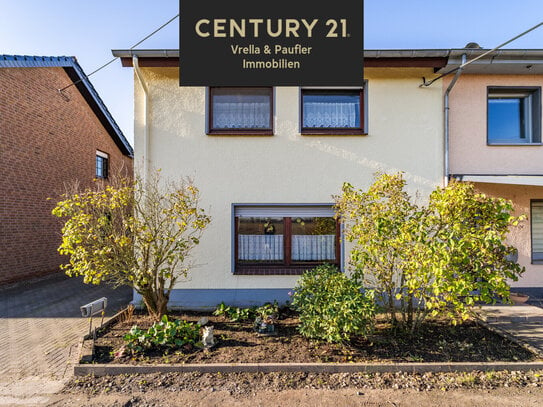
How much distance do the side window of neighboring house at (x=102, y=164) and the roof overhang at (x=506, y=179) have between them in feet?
43.5

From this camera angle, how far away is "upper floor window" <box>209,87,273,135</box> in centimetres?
643

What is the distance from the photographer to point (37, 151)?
9406 millimetres

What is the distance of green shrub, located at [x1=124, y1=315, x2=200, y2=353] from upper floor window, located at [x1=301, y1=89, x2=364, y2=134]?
14.8 feet

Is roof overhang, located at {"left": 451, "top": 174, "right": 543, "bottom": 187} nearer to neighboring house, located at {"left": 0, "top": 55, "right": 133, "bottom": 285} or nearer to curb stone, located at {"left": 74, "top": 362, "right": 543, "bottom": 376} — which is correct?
curb stone, located at {"left": 74, "top": 362, "right": 543, "bottom": 376}

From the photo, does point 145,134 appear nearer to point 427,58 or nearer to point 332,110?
point 332,110

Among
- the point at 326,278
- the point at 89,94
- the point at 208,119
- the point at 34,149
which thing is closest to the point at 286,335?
the point at 326,278

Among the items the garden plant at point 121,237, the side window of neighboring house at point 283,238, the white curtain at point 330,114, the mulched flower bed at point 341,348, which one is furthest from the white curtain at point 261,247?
the white curtain at point 330,114

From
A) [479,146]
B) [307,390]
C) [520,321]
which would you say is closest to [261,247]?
[307,390]

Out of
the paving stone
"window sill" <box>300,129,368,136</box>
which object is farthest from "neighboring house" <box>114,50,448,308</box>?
the paving stone

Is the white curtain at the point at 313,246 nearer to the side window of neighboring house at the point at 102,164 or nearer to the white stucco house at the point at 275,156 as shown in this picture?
the white stucco house at the point at 275,156

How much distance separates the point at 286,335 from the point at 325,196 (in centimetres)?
289

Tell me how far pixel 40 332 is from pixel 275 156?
539 cm

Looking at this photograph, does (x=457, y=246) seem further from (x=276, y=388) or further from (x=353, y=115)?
(x=353, y=115)

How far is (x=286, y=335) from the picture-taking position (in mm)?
4777
